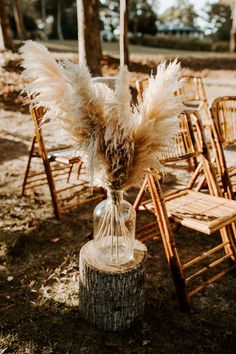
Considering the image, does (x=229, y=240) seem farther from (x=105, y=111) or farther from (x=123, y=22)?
(x=123, y=22)

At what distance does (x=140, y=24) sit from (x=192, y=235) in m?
30.9

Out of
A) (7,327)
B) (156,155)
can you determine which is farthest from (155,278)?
(156,155)

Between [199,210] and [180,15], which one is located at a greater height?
[180,15]

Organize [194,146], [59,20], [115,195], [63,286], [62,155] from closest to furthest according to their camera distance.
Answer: [115,195] → [63,286] → [194,146] → [62,155] → [59,20]

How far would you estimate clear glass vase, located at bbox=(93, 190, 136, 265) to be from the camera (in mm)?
2238

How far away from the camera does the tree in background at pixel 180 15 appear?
5559 centimetres

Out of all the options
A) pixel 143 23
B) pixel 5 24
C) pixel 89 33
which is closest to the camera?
pixel 89 33

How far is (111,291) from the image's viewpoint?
→ 7.70ft

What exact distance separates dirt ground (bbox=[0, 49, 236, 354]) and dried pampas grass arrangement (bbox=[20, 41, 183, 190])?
118 centimetres

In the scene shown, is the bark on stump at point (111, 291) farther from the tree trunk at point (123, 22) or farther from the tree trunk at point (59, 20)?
the tree trunk at point (59, 20)

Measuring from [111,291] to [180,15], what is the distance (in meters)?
59.5

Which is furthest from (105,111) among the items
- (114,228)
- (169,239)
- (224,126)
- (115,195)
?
(224,126)

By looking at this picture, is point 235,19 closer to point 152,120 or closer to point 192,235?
point 192,235

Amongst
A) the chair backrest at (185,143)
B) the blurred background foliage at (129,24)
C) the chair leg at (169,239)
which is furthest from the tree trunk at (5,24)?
the chair leg at (169,239)
